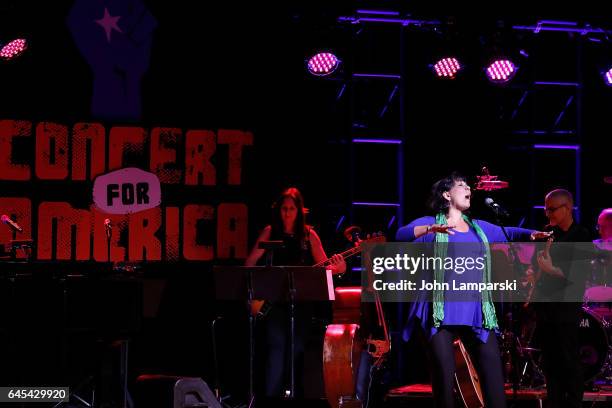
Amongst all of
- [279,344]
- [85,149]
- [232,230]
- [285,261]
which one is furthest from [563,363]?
[85,149]

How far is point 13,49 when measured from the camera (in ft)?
27.5

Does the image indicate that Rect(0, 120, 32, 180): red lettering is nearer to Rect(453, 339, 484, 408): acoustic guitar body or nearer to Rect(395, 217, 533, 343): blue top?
Rect(395, 217, 533, 343): blue top

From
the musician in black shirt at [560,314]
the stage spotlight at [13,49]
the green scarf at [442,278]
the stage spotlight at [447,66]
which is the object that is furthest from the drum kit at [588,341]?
the stage spotlight at [13,49]

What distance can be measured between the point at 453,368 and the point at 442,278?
23.8 inches

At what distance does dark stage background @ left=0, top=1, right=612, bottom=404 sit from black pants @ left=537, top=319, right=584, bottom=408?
2.45m

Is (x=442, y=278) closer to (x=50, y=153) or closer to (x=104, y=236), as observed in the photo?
(x=104, y=236)

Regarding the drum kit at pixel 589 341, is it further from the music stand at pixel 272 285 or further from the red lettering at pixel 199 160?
the red lettering at pixel 199 160

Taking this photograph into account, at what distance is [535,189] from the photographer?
986cm

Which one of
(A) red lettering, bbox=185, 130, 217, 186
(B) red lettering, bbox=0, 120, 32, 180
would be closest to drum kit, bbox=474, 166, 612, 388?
(A) red lettering, bbox=185, 130, 217, 186

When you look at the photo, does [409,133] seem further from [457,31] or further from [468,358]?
[468,358]

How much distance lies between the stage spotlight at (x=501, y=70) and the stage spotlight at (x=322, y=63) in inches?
66.7

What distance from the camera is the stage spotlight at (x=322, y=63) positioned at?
9.05 m

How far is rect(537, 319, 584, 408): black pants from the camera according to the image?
6938 millimetres

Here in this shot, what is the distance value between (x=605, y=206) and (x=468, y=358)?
425 cm
